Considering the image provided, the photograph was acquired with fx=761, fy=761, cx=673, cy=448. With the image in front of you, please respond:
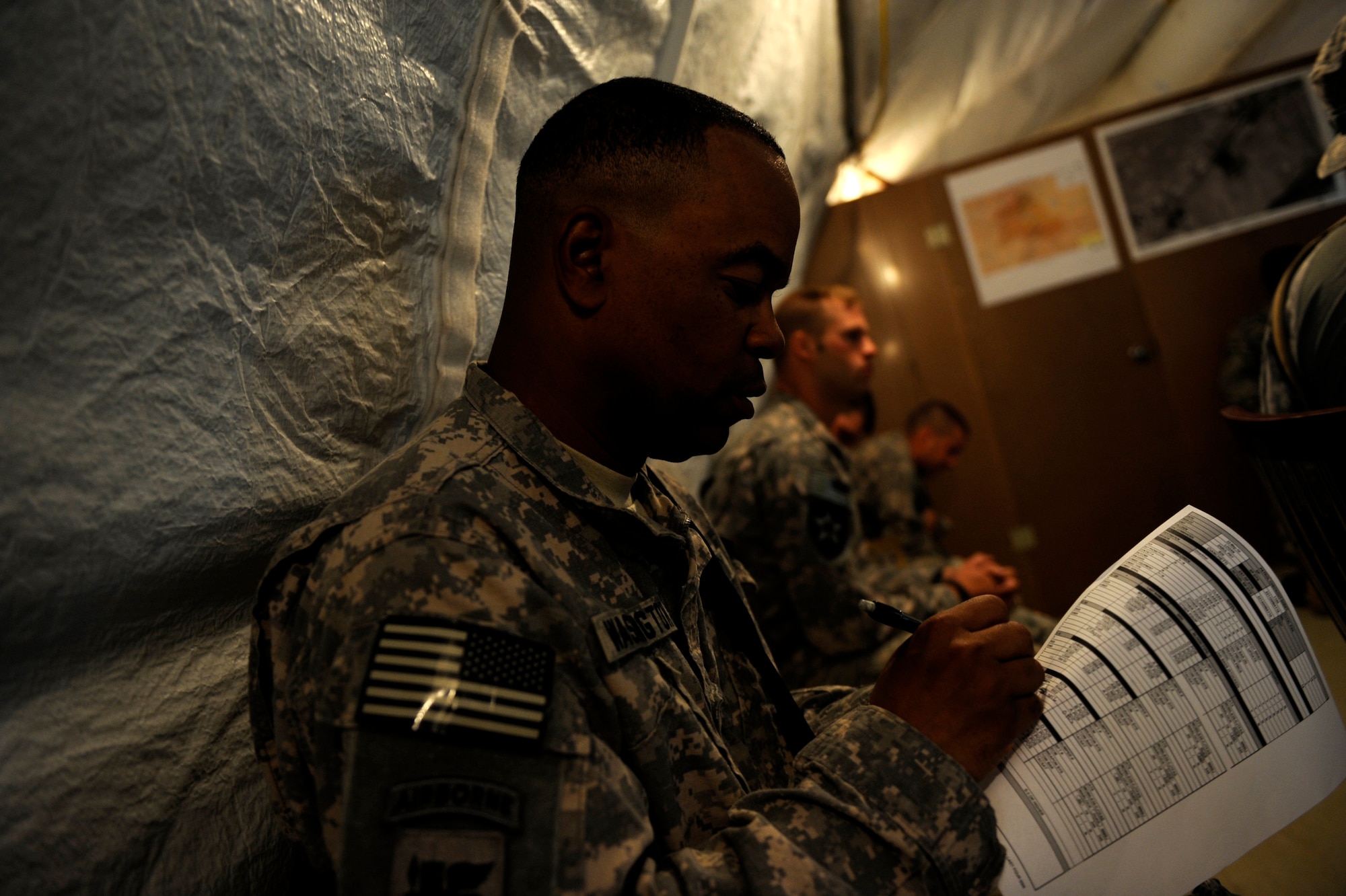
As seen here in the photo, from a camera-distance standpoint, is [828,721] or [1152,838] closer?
[1152,838]

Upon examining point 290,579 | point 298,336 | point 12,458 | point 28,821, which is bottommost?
point 28,821

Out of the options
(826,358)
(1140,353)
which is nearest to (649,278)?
(826,358)

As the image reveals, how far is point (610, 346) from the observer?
2.27 feet

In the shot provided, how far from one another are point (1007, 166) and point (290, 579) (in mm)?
3084

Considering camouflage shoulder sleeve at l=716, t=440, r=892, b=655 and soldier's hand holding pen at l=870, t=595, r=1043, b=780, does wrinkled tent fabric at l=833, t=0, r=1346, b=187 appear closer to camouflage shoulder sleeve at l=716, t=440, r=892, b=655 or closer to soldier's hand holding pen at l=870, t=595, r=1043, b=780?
camouflage shoulder sleeve at l=716, t=440, r=892, b=655

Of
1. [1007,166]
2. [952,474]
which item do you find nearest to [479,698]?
[952,474]

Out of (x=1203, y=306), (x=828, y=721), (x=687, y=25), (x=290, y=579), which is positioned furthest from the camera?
(x=1203, y=306)

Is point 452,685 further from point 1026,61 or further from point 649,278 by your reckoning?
point 1026,61

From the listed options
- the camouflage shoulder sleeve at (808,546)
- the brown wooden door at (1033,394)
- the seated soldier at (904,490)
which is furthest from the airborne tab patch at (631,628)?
the brown wooden door at (1033,394)

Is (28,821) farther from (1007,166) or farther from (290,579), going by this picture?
(1007,166)

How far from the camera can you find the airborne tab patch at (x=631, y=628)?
1.85 ft

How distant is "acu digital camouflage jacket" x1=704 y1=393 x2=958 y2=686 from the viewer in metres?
1.54

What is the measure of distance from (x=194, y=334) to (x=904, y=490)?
2.15m

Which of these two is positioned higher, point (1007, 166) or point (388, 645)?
point (1007, 166)
